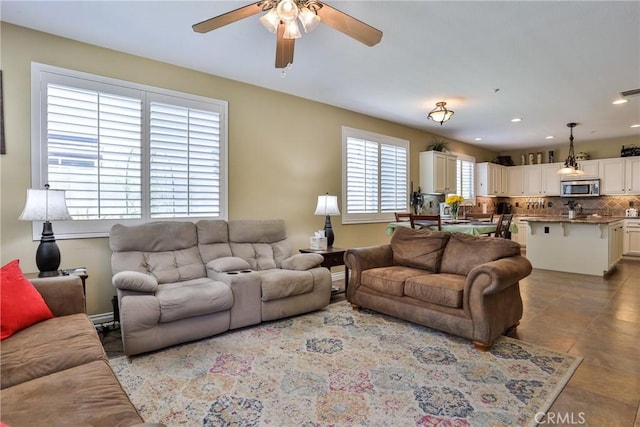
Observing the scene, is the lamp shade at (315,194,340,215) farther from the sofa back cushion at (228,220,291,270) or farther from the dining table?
the dining table

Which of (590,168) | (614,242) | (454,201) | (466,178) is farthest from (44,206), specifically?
(590,168)

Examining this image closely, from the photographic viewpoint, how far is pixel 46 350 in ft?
5.39

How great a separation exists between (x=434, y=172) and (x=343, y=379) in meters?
5.34

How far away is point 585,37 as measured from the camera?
9.93 feet

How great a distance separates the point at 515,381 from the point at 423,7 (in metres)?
2.81

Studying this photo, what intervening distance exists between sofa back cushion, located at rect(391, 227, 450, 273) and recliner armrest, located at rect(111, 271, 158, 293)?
257cm

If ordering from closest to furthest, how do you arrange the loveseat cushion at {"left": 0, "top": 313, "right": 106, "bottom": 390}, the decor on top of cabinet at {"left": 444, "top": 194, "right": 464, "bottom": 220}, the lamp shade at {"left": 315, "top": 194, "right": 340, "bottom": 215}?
the loveseat cushion at {"left": 0, "top": 313, "right": 106, "bottom": 390}
the lamp shade at {"left": 315, "top": 194, "right": 340, "bottom": 215}
the decor on top of cabinet at {"left": 444, "top": 194, "right": 464, "bottom": 220}

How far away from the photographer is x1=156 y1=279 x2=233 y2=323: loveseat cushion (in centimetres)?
265

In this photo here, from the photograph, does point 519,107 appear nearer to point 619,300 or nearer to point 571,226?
point 571,226

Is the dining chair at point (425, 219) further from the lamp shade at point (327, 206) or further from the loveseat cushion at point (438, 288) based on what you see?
the loveseat cushion at point (438, 288)

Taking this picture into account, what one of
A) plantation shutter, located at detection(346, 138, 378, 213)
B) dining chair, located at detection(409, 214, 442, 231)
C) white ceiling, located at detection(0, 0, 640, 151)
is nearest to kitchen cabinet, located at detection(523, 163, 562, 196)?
white ceiling, located at detection(0, 0, 640, 151)

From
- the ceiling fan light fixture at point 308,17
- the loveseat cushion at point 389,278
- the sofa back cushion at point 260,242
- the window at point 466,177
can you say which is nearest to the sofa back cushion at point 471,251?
the loveseat cushion at point 389,278

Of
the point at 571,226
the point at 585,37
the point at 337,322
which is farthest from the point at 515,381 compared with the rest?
the point at 571,226

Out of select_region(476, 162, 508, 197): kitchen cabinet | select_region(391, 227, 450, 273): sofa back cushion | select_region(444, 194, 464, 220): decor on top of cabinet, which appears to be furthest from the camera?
select_region(476, 162, 508, 197): kitchen cabinet
